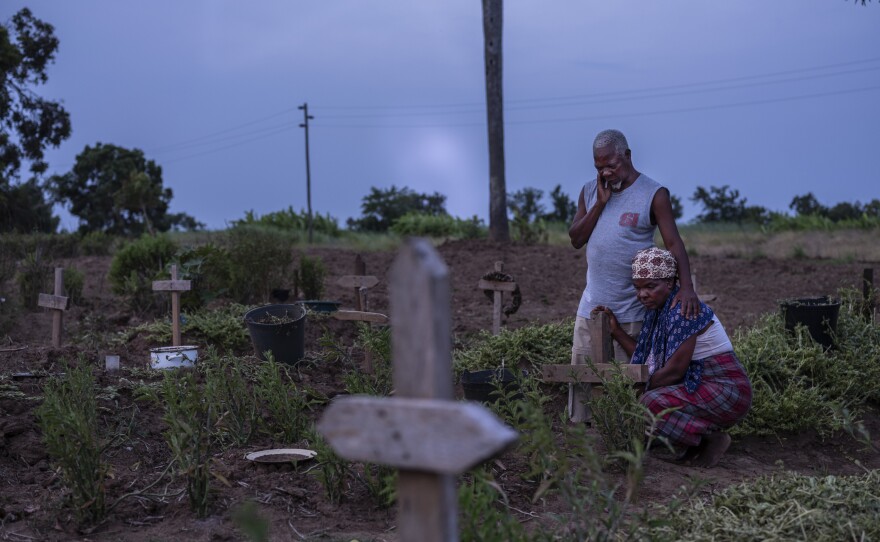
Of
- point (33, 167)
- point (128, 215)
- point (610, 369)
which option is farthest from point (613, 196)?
point (128, 215)

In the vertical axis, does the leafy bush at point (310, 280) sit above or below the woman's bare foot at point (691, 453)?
above

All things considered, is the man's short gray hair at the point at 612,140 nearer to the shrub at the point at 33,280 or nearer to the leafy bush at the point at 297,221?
the shrub at the point at 33,280

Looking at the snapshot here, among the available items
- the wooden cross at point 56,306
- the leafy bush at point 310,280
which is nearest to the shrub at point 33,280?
the leafy bush at point 310,280

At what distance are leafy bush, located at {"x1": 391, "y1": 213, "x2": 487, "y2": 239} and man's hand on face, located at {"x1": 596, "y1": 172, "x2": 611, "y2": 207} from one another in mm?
15980

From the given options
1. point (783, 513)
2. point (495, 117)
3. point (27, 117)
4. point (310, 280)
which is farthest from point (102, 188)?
point (783, 513)

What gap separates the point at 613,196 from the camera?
5.05 meters

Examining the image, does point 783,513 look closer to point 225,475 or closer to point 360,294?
point 225,475

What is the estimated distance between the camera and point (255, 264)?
10547 millimetres

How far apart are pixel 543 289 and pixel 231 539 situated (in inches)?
373

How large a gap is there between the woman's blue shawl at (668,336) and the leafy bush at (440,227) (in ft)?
52.7

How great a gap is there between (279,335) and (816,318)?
3859mm

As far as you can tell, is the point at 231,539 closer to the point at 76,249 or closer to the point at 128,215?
the point at 76,249

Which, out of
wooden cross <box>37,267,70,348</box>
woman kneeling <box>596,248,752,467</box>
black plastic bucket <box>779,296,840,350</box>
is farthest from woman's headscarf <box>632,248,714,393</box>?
wooden cross <box>37,267,70,348</box>

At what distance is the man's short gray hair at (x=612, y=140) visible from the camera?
15.9 ft
